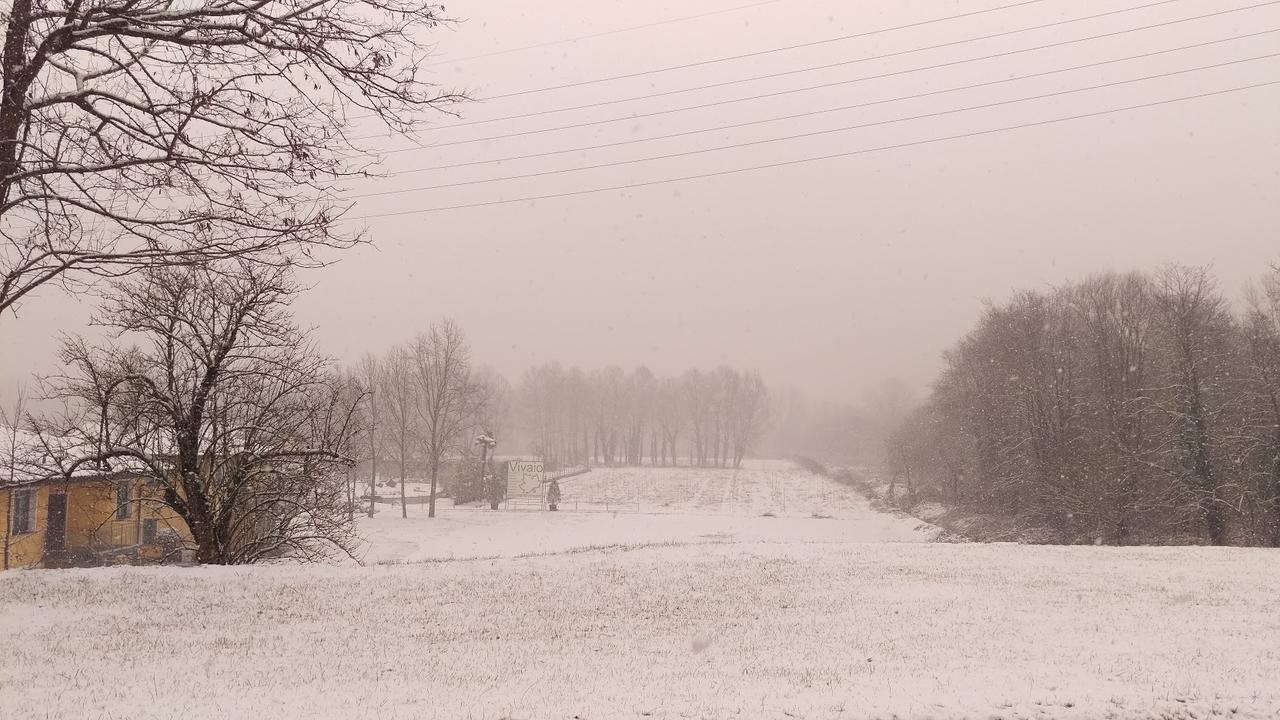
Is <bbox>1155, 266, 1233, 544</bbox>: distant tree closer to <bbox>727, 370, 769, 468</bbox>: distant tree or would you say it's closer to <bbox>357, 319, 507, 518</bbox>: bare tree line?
<bbox>357, 319, 507, 518</bbox>: bare tree line

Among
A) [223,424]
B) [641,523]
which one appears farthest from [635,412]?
[223,424]

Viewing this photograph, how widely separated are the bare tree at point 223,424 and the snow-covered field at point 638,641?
249 centimetres

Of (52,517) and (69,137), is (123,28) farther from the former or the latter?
(52,517)

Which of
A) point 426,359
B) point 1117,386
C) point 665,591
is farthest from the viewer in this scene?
point 426,359

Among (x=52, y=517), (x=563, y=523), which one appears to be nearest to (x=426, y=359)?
(x=563, y=523)

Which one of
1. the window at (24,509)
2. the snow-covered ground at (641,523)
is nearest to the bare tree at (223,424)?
Answer: the snow-covered ground at (641,523)

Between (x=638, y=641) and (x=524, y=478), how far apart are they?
4824 cm

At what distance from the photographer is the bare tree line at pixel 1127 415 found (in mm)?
32625

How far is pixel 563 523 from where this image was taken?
1750 inches

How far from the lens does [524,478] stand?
56406 mm

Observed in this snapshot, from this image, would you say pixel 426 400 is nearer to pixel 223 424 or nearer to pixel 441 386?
pixel 441 386

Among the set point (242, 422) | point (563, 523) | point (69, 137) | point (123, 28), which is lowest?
point (563, 523)

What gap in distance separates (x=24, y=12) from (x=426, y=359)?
46594mm

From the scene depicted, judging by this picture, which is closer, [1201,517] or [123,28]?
[123,28]
